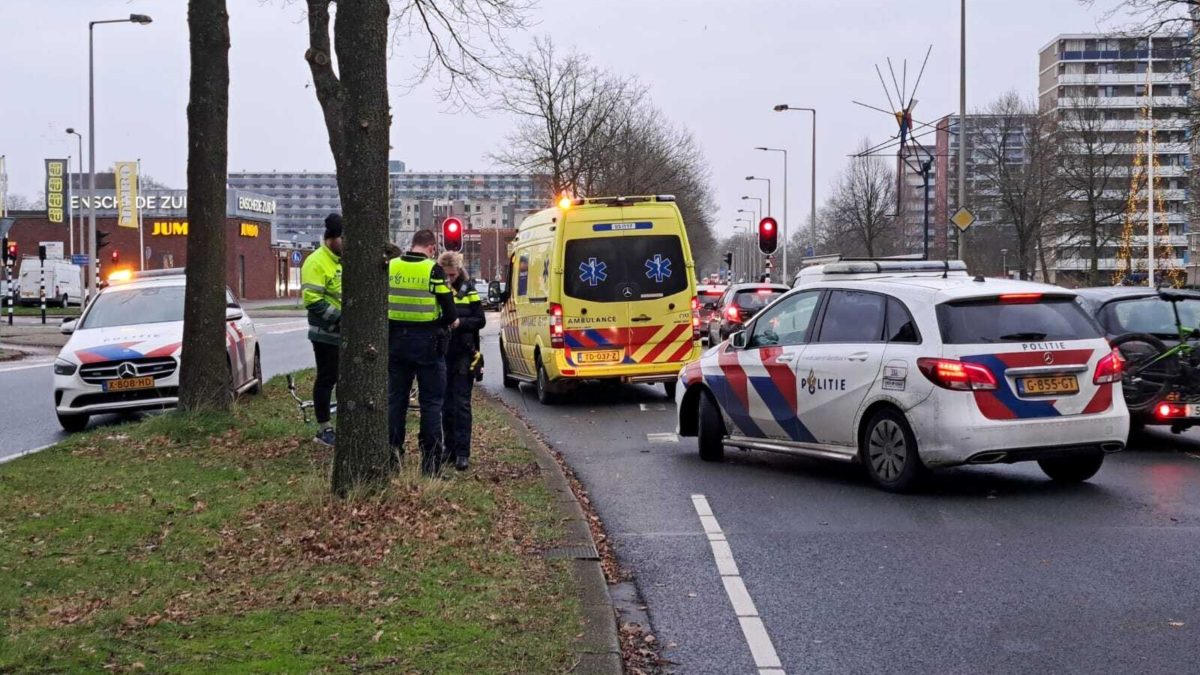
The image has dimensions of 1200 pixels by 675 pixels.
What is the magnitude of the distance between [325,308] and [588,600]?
17.7 ft

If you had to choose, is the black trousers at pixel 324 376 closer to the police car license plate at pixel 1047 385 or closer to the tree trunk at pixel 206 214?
the tree trunk at pixel 206 214

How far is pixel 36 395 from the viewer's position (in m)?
18.3

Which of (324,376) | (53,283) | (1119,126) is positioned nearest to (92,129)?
(53,283)

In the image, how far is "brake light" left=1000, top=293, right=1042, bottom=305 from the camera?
9273mm

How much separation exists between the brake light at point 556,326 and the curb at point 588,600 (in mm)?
6135

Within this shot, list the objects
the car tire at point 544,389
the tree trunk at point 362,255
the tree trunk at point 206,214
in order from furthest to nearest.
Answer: the car tire at point 544,389 → the tree trunk at point 206,214 → the tree trunk at point 362,255

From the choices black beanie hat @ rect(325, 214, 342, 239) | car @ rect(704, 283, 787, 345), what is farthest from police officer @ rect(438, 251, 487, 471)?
car @ rect(704, 283, 787, 345)

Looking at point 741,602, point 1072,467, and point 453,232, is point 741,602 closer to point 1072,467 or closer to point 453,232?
point 1072,467

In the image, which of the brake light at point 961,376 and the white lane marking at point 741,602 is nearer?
the white lane marking at point 741,602

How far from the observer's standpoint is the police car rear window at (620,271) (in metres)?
16.4

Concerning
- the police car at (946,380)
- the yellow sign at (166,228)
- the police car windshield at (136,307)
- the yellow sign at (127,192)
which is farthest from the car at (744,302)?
the yellow sign at (166,228)

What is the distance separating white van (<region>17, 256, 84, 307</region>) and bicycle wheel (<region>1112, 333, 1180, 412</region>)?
→ 56.0 m

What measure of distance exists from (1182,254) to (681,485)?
10164 cm

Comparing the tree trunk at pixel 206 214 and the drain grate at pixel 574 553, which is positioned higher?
the tree trunk at pixel 206 214
